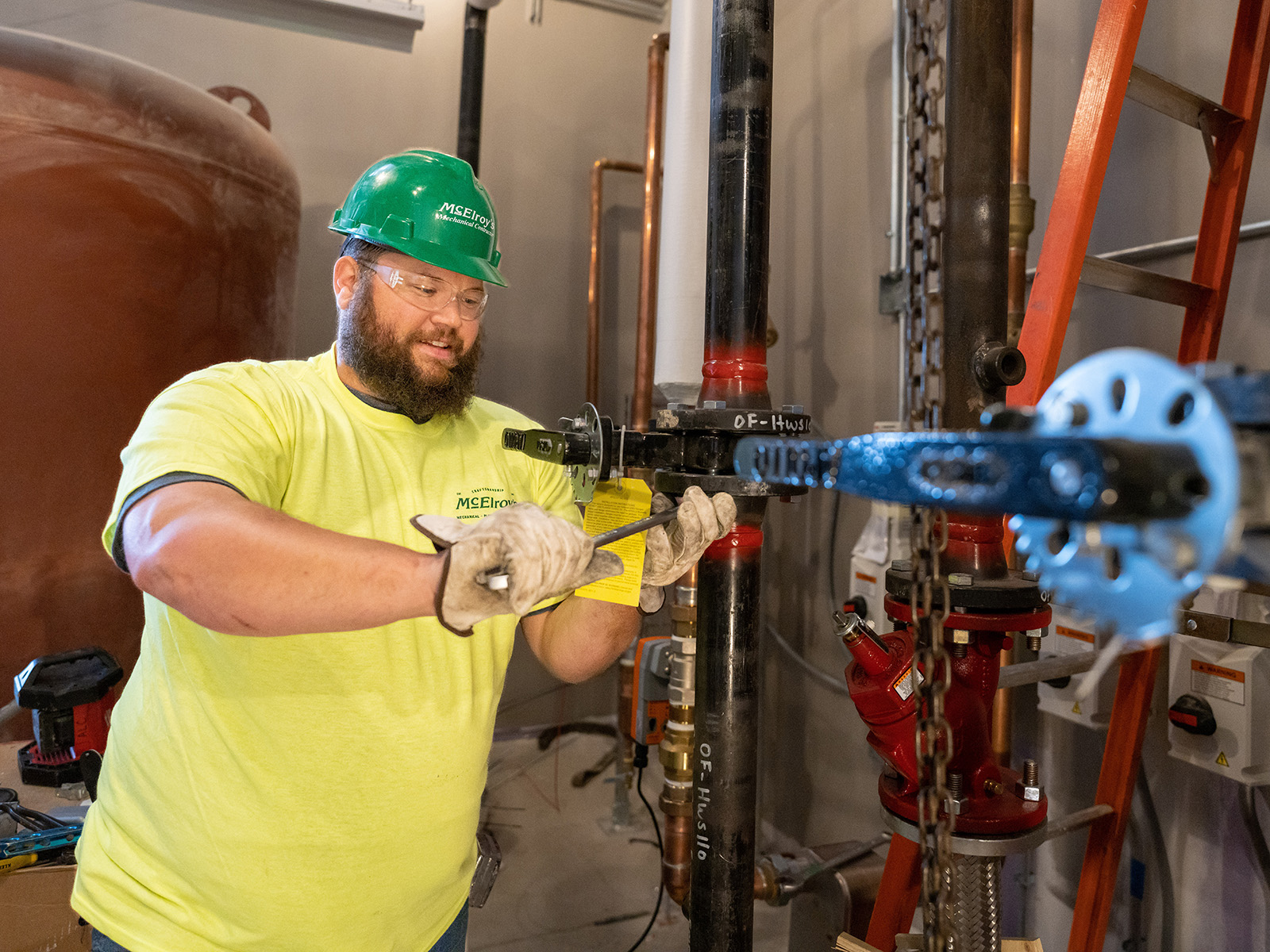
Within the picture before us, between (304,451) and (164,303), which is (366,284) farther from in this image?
(164,303)

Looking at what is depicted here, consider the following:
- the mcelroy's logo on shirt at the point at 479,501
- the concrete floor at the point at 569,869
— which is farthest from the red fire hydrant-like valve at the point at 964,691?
the concrete floor at the point at 569,869

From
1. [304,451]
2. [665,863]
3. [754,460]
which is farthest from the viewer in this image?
[665,863]

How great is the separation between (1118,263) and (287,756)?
1251 millimetres

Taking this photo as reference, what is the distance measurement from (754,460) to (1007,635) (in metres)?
0.51

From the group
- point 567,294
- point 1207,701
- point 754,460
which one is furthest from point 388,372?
point 567,294

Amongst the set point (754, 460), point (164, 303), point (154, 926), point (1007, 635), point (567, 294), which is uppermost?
point (567, 294)

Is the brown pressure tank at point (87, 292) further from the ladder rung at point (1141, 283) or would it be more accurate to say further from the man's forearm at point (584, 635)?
the ladder rung at point (1141, 283)

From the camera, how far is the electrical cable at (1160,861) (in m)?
1.23

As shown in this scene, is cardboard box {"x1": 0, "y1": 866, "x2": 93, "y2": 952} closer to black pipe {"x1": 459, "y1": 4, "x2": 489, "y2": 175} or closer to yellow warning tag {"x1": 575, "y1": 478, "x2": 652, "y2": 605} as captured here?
yellow warning tag {"x1": 575, "y1": 478, "x2": 652, "y2": 605}

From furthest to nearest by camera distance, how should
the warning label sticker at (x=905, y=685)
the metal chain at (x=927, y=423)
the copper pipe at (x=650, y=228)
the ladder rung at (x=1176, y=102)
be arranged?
the copper pipe at (x=650, y=228) < the ladder rung at (x=1176, y=102) < the warning label sticker at (x=905, y=685) < the metal chain at (x=927, y=423)

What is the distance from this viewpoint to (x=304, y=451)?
884mm

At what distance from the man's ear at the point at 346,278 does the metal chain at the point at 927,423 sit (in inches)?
27.7

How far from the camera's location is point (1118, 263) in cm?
106

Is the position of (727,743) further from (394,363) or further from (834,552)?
(834,552)
